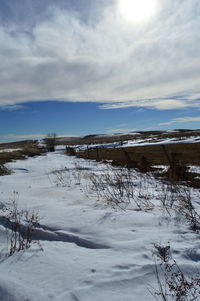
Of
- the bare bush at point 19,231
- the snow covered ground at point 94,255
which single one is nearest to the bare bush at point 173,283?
the snow covered ground at point 94,255

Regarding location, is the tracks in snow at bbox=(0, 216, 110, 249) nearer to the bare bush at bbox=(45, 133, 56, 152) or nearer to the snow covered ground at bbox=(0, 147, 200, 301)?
the snow covered ground at bbox=(0, 147, 200, 301)

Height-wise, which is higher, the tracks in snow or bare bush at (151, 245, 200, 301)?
bare bush at (151, 245, 200, 301)

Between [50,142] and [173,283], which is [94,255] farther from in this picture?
[50,142]

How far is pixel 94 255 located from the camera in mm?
2795

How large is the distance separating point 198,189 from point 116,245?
485 centimetres

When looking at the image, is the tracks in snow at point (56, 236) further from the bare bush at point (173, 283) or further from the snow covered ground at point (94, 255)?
the bare bush at point (173, 283)

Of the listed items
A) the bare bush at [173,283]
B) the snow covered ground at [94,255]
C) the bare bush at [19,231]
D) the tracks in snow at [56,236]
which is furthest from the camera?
the tracks in snow at [56,236]

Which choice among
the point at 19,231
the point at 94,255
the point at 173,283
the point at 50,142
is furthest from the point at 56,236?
the point at 50,142

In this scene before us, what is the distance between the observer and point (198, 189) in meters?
6.81

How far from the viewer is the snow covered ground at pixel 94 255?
2.13 meters

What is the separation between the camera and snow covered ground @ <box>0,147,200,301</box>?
2.13 m

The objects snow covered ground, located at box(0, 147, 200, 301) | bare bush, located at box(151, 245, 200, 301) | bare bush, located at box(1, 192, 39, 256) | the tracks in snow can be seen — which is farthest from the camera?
the tracks in snow

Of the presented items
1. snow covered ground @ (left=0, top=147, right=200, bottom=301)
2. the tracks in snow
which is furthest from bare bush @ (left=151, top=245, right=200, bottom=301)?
the tracks in snow

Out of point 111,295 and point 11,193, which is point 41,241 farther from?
point 11,193
